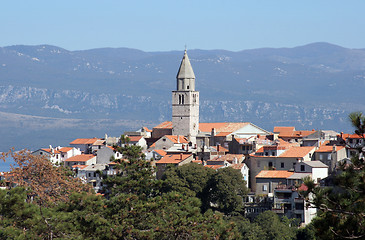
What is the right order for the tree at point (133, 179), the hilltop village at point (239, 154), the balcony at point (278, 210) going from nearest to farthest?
the tree at point (133, 179) → the balcony at point (278, 210) → the hilltop village at point (239, 154)

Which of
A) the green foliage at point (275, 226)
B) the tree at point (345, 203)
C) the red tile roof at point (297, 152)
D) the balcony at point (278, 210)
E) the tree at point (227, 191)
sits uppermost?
the tree at point (345, 203)

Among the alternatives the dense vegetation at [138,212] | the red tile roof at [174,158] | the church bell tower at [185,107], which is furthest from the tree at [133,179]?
the church bell tower at [185,107]

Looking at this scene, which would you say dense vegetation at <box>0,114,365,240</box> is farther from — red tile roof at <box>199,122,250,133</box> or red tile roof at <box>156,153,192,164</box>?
red tile roof at <box>199,122,250,133</box>

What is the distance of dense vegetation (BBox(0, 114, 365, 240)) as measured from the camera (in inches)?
998

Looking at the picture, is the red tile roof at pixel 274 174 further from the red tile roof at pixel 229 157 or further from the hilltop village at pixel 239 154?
the red tile roof at pixel 229 157

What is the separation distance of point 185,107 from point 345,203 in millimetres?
88588

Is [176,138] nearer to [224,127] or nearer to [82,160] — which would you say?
[224,127]

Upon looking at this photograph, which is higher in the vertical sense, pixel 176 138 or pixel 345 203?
pixel 345 203

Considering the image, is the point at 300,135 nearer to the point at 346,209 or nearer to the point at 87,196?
the point at 87,196

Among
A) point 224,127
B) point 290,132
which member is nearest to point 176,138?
point 224,127

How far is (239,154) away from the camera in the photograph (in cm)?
8862

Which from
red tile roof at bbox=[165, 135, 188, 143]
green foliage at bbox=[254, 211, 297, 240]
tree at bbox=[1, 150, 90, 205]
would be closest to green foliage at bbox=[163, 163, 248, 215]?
green foliage at bbox=[254, 211, 297, 240]

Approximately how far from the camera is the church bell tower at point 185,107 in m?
→ 112

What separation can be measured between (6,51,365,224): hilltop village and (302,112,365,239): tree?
25.7 m
